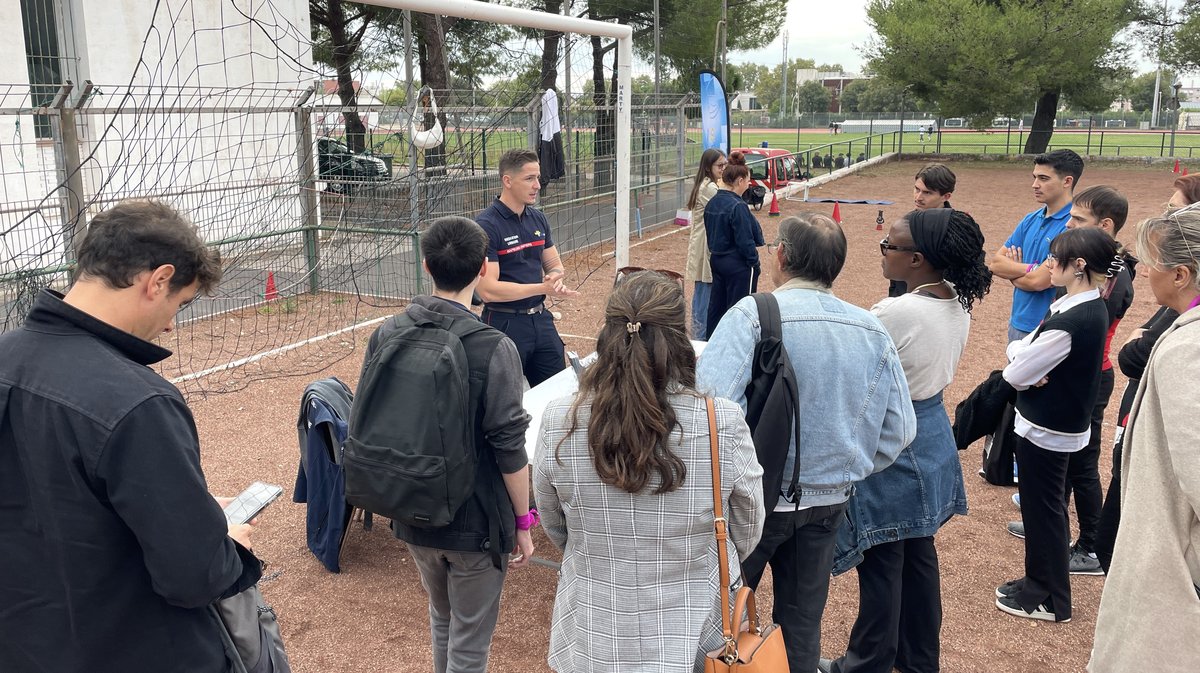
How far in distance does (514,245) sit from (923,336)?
2.37 meters

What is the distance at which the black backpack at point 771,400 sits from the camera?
233 centimetres

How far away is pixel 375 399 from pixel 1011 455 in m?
2.65

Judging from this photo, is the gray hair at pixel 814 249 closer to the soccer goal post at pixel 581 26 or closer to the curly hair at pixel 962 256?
the curly hair at pixel 962 256

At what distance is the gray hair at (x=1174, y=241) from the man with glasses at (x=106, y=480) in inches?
89.1

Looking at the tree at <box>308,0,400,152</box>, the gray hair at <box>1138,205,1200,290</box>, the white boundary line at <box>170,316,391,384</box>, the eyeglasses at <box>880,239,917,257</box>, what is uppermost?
the tree at <box>308,0,400,152</box>

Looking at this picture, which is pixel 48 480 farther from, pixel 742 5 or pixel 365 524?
pixel 742 5

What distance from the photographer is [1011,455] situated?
3576 mm

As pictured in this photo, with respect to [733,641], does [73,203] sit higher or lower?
higher

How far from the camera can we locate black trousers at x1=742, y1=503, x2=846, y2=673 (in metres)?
2.53

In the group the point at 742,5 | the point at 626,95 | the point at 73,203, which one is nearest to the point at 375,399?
the point at 626,95

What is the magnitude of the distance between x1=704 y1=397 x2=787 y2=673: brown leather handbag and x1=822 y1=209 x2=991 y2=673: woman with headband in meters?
0.90

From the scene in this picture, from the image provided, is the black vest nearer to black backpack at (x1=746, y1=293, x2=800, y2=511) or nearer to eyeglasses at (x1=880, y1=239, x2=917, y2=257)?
eyeglasses at (x1=880, y1=239, x2=917, y2=257)

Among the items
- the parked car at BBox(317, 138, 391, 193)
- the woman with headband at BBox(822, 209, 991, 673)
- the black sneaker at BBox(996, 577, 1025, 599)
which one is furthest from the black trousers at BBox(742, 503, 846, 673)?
the parked car at BBox(317, 138, 391, 193)

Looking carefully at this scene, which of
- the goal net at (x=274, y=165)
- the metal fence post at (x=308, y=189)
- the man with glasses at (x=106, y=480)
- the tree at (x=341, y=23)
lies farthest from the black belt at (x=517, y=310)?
the tree at (x=341, y=23)
